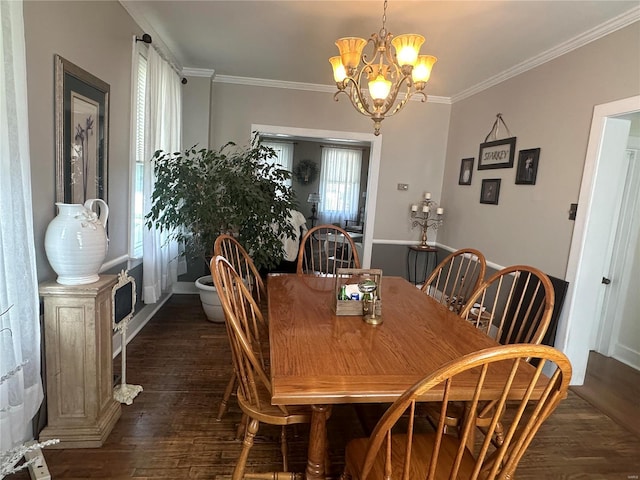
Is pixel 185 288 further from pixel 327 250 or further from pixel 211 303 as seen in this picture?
pixel 327 250

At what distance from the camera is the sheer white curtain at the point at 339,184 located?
8.97 meters

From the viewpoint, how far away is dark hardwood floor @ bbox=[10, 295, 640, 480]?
176 centimetres

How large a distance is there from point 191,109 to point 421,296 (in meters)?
3.30

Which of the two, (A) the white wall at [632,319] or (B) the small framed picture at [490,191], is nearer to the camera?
(A) the white wall at [632,319]

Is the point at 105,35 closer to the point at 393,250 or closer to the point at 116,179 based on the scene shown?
the point at 116,179

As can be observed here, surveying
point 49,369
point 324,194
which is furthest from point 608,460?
point 324,194

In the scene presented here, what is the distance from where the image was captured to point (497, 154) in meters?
3.60

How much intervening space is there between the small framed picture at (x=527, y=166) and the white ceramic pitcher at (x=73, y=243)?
10.4 ft

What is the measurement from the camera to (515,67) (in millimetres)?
3354

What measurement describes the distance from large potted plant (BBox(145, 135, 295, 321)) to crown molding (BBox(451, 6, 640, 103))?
2.32 metres

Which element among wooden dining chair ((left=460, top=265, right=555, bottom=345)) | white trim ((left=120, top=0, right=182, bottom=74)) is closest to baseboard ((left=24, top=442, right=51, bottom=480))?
wooden dining chair ((left=460, top=265, right=555, bottom=345))

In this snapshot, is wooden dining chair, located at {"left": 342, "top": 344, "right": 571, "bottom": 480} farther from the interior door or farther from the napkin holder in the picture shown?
the interior door

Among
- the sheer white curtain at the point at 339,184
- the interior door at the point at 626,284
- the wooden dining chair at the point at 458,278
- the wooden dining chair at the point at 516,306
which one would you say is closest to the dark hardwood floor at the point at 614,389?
the interior door at the point at 626,284

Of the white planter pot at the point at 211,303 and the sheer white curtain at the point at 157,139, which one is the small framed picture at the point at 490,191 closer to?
the white planter pot at the point at 211,303
